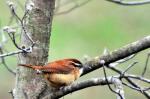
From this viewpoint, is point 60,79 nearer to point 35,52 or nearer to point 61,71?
point 61,71

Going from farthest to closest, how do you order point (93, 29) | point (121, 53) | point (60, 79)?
1. point (93, 29)
2. point (60, 79)
3. point (121, 53)

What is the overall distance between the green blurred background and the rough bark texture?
5644mm

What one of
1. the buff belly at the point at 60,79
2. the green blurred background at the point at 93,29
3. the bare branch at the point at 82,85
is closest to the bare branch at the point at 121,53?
the bare branch at the point at 82,85

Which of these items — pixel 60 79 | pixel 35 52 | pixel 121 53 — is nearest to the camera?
pixel 121 53

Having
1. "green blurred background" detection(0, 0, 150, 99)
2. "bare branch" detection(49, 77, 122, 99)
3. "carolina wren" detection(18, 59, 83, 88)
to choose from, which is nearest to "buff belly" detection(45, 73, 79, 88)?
"carolina wren" detection(18, 59, 83, 88)

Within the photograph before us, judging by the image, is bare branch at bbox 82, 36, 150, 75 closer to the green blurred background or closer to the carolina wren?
the carolina wren

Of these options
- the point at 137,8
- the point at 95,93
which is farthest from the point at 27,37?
the point at 137,8

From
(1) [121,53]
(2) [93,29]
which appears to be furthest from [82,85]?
(2) [93,29]

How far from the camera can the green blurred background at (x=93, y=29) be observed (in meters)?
10.9

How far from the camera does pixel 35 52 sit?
4203mm

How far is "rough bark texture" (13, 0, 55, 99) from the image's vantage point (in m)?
4.18

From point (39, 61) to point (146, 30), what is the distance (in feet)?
26.2

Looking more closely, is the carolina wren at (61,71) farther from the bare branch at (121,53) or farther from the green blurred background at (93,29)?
the green blurred background at (93,29)

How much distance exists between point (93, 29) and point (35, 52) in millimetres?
8401
